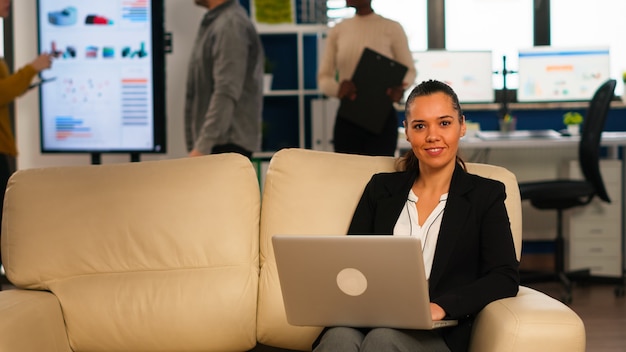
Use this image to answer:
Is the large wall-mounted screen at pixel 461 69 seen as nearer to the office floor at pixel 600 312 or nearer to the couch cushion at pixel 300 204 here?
the office floor at pixel 600 312

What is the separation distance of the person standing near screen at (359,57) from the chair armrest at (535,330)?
231 centimetres

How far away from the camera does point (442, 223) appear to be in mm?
2406

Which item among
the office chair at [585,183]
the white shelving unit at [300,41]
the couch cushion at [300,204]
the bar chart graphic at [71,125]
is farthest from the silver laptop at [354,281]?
the white shelving unit at [300,41]

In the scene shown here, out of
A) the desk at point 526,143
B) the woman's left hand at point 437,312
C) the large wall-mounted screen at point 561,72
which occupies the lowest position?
the woman's left hand at point 437,312

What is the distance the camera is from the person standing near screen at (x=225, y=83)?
3752mm

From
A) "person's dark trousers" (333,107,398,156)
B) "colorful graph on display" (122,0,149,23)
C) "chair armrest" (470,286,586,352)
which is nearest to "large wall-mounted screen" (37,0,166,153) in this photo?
"colorful graph on display" (122,0,149,23)

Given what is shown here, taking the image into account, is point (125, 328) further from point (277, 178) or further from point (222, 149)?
point (222, 149)

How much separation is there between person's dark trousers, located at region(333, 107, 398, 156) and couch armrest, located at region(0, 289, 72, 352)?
84.3 inches

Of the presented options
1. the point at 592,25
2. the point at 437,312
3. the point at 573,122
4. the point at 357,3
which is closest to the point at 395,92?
the point at 357,3

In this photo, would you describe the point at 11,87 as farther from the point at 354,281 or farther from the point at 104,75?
the point at 354,281

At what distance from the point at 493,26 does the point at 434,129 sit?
3.93 metres

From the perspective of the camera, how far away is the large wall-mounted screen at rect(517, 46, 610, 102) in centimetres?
573

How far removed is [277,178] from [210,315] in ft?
1.44

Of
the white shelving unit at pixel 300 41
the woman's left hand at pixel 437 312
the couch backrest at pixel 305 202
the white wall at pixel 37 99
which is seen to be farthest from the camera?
the white shelving unit at pixel 300 41
